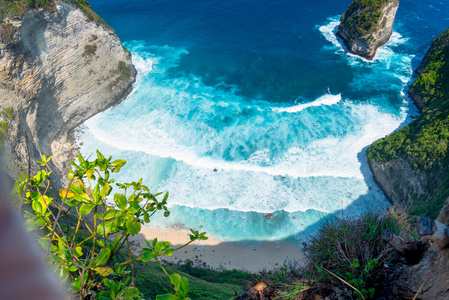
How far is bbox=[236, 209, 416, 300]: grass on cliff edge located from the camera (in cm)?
433

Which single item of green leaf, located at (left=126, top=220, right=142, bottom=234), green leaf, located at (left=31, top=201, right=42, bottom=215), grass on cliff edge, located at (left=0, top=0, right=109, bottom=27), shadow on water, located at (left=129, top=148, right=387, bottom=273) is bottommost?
shadow on water, located at (left=129, top=148, right=387, bottom=273)

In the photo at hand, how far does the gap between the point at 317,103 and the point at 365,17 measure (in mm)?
14379

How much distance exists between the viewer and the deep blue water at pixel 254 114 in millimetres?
18797

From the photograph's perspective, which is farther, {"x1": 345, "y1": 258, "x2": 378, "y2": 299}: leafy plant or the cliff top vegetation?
the cliff top vegetation

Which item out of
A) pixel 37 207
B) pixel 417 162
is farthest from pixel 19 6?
pixel 417 162

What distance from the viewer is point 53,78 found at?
20625mm

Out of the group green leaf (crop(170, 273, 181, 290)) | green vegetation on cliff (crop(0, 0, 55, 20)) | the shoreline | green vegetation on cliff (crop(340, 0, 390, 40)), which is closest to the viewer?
green leaf (crop(170, 273, 181, 290))

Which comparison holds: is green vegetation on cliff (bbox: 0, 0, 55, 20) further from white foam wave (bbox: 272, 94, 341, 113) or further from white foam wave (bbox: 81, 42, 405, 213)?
white foam wave (bbox: 272, 94, 341, 113)

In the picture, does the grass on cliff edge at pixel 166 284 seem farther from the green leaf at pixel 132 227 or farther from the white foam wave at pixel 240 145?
the white foam wave at pixel 240 145

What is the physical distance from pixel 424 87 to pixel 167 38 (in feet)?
90.9

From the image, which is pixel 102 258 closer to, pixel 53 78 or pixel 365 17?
pixel 53 78

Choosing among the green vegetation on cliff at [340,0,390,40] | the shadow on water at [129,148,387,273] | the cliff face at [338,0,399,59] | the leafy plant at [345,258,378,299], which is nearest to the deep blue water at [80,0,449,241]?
the shadow on water at [129,148,387,273]

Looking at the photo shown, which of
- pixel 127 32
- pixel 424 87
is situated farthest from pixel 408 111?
pixel 127 32

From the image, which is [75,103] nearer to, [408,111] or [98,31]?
[98,31]
